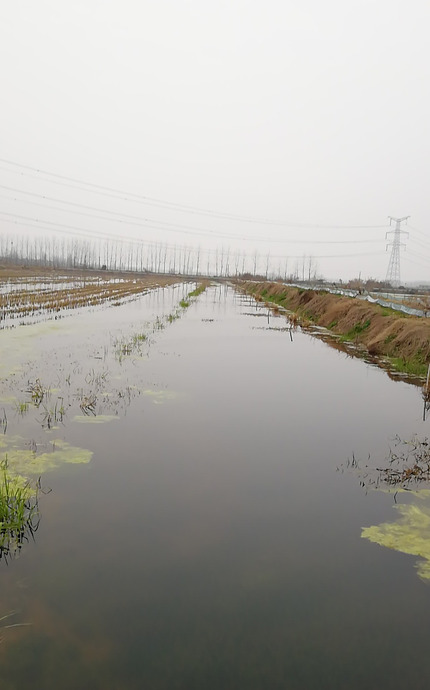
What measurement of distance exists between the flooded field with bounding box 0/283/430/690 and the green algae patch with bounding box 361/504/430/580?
2 centimetres

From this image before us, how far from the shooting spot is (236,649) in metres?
3.01

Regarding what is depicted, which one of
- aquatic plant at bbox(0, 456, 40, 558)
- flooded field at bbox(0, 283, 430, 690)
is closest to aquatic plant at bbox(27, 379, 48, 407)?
flooded field at bbox(0, 283, 430, 690)

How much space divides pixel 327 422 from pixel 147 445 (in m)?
3.34

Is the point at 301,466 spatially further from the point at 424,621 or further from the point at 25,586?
the point at 25,586

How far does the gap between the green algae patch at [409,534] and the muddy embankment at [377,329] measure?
7841 millimetres

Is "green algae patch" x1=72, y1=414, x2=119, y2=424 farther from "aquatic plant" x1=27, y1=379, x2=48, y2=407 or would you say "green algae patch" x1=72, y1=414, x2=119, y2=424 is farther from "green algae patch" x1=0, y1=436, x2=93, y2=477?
"aquatic plant" x1=27, y1=379, x2=48, y2=407

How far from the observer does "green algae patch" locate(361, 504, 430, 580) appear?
13.5 ft

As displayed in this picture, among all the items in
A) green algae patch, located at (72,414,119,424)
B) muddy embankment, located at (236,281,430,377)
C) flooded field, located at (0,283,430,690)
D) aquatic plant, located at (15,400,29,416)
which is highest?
muddy embankment, located at (236,281,430,377)

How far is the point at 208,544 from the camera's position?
4117 mm

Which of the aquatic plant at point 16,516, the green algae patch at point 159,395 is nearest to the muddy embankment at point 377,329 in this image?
the green algae patch at point 159,395

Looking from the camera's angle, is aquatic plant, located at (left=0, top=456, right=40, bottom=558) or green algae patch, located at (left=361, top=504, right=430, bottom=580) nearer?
aquatic plant, located at (left=0, top=456, right=40, bottom=558)

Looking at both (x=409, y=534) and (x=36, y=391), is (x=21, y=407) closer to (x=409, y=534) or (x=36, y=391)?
(x=36, y=391)

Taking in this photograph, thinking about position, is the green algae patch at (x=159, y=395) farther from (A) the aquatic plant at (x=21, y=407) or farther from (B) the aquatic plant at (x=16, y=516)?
(B) the aquatic plant at (x=16, y=516)

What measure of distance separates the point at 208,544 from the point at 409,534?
2.05 m
